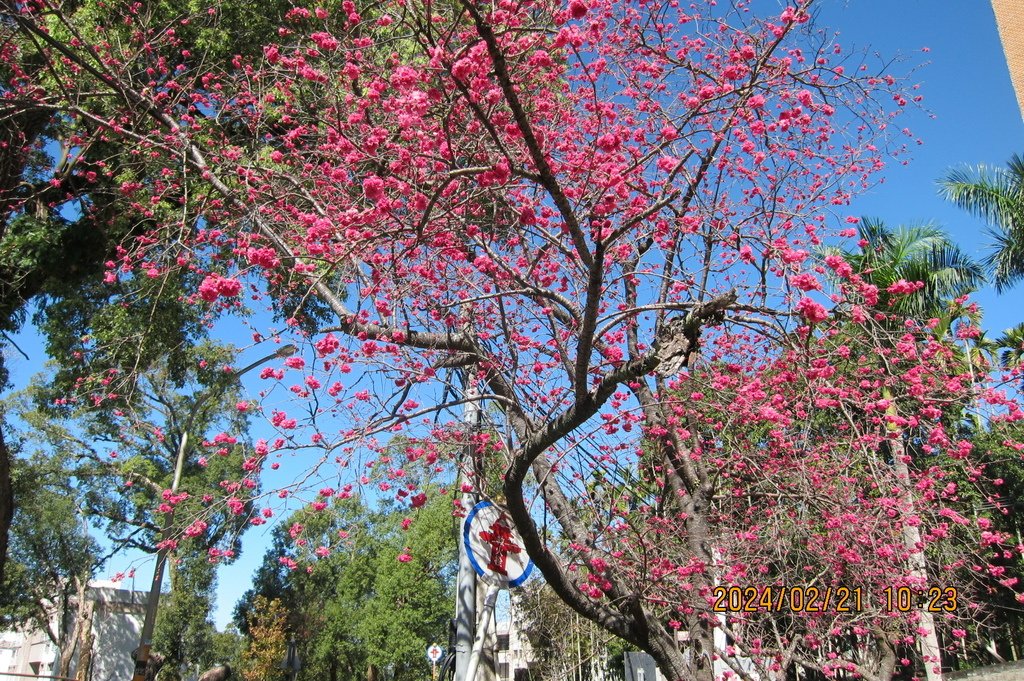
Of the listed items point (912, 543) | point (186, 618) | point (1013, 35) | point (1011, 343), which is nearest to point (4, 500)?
point (912, 543)

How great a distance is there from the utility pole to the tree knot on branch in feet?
4.21

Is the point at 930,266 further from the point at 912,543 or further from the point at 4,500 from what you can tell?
the point at 4,500

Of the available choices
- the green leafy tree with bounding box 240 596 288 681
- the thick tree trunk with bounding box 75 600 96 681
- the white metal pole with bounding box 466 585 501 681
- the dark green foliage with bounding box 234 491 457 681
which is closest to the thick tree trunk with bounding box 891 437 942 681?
the white metal pole with bounding box 466 585 501 681

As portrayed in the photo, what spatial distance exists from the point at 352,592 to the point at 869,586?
1016 inches

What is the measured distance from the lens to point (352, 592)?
98.0 feet

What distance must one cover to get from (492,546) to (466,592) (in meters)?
0.65

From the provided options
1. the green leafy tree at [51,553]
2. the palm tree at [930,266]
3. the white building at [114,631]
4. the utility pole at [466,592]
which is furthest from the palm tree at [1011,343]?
the white building at [114,631]

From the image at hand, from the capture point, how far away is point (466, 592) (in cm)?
490

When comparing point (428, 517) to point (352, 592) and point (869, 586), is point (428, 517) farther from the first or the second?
point (869, 586)

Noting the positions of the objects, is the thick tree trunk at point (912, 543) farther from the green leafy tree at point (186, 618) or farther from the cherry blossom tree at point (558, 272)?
the green leafy tree at point (186, 618)

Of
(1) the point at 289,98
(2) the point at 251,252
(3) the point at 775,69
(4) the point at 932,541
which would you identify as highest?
(1) the point at 289,98

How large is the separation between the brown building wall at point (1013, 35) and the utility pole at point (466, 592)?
816 cm

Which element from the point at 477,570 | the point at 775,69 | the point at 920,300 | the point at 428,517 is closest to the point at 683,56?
the point at 775,69

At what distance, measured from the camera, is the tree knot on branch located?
12.4 feet
